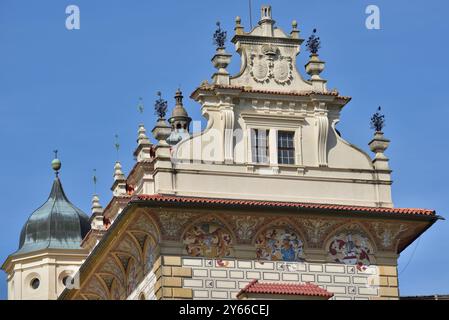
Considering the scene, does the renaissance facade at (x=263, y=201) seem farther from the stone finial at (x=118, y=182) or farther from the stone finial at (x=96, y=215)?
the stone finial at (x=96, y=215)

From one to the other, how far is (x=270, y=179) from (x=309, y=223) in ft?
7.61

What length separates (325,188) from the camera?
64625 millimetres

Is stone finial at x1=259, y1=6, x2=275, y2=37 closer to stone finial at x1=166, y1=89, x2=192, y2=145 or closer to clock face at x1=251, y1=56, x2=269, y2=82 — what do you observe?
clock face at x1=251, y1=56, x2=269, y2=82

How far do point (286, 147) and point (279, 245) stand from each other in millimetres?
4248

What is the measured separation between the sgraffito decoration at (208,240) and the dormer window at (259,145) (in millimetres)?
3568

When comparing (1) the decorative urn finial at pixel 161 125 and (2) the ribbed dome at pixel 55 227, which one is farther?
(2) the ribbed dome at pixel 55 227

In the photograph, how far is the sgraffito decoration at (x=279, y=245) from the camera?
62.9m

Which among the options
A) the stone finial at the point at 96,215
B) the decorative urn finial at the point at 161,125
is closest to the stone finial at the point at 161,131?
the decorative urn finial at the point at 161,125

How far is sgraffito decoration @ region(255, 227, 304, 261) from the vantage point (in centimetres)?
6294

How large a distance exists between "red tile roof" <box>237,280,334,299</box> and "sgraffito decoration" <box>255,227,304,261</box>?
1166mm

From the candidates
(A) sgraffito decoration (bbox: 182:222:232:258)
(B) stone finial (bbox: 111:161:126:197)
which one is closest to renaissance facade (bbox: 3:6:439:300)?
(A) sgraffito decoration (bbox: 182:222:232:258)

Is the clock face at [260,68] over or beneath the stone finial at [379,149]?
over

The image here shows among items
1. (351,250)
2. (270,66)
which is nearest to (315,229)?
(351,250)
